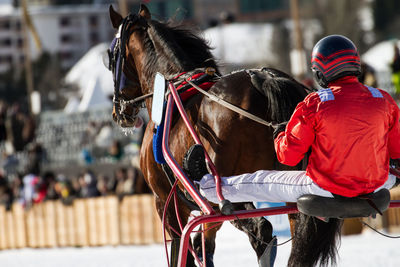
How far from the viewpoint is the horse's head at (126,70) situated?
21.1 feet

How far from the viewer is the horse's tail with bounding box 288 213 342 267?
4.59 m

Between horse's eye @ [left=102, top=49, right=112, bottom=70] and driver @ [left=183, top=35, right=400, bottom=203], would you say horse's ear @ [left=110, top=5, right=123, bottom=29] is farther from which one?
driver @ [left=183, top=35, right=400, bottom=203]

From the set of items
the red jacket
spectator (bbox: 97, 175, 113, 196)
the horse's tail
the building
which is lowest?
the building

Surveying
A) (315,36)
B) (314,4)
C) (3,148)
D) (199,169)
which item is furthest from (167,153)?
(314,4)

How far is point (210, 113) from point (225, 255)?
242 inches

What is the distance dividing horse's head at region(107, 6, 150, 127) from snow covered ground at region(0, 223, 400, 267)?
3046 mm

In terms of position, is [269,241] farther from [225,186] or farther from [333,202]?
[333,202]

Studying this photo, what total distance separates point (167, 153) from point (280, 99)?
0.86 meters

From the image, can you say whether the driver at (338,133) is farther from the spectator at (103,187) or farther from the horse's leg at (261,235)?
the spectator at (103,187)

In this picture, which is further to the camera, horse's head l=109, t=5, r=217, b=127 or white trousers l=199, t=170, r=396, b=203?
horse's head l=109, t=5, r=217, b=127

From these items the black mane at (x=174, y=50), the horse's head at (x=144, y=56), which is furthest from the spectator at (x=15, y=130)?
the black mane at (x=174, y=50)

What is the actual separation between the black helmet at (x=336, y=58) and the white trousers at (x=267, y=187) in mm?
620

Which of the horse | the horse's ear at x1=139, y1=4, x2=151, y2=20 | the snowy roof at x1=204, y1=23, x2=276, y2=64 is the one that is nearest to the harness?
the horse

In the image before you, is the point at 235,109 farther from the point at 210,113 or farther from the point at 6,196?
the point at 6,196
